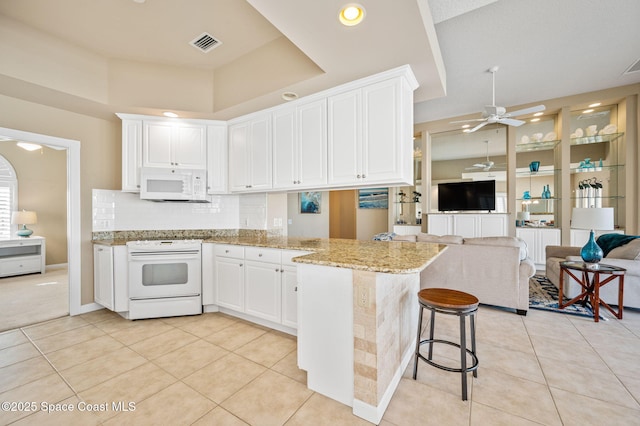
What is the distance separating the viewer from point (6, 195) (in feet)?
17.1

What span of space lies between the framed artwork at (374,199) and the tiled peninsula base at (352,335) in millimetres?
5101

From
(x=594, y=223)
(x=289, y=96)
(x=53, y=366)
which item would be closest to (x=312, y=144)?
(x=289, y=96)

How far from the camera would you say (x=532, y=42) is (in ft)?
10.4

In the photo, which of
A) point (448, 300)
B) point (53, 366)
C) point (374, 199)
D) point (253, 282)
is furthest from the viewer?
point (374, 199)

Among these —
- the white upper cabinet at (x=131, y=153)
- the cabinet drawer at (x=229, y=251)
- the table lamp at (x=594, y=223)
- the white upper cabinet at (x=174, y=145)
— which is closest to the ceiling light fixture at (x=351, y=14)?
the cabinet drawer at (x=229, y=251)

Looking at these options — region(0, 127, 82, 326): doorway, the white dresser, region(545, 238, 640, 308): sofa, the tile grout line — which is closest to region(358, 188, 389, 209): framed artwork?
region(545, 238, 640, 308): sofa

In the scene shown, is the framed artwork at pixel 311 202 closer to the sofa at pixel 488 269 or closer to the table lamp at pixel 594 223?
the sofa at pixel 488 269

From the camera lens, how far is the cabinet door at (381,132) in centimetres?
234

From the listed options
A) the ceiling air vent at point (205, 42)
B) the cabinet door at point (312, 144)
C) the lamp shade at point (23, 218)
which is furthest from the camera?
the lamp shade at point (23, 218)

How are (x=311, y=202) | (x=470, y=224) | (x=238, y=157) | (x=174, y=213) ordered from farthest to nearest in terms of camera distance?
(x=311, y=202)
(x=470, y=224)
(x=174, y=213)
(x=238, y=157)

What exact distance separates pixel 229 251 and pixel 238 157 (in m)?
1.28

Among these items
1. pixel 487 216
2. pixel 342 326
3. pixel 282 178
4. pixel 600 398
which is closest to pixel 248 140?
pixel 282 178

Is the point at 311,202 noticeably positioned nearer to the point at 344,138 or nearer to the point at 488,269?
the point at 344,138

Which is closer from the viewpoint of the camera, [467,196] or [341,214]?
[467,196]
